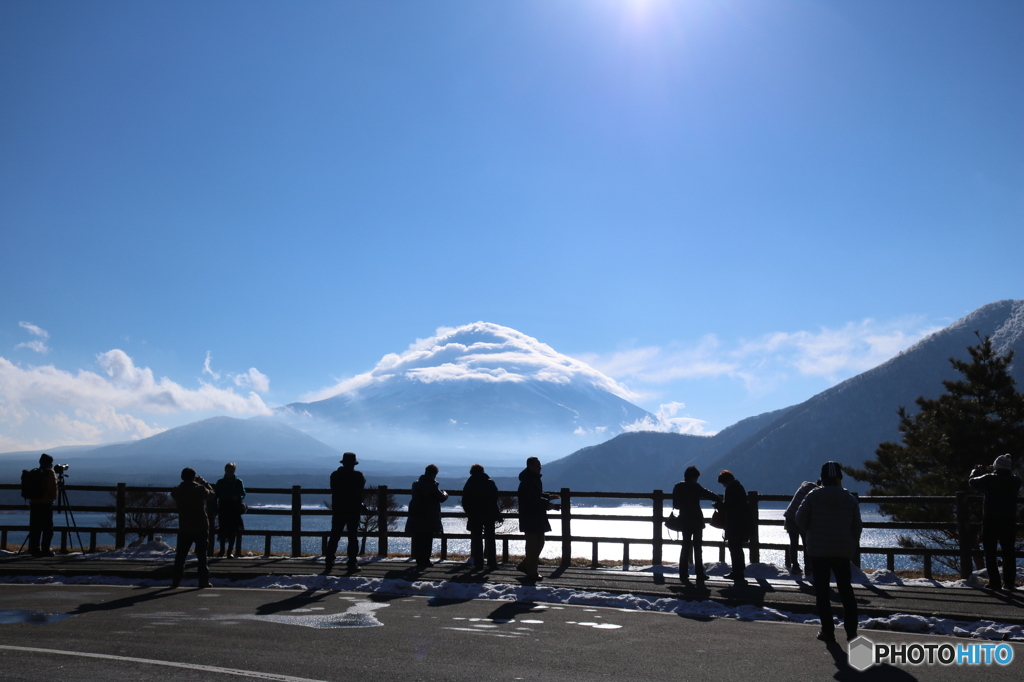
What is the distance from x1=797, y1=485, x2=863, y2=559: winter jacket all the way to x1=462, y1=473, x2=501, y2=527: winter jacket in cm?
695

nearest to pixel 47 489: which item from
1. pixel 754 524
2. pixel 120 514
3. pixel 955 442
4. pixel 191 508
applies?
pixel 120 514

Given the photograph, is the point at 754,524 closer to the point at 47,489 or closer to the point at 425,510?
the point at 425,510

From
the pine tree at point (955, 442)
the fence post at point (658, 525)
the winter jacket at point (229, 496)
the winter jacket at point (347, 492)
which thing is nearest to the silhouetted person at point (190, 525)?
the winter jacket at point (347, 492)

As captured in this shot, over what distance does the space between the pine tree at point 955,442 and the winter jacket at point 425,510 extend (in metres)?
23.6

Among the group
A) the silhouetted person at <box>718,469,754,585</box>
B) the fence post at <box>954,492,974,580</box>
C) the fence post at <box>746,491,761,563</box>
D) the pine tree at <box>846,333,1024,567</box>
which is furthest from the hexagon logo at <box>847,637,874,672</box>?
the pine tree at <box>846,333,1024,567</box>

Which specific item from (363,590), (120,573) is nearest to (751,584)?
(363,590)

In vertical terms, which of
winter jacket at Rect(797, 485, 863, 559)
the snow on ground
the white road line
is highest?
winter jacket at Rect(797, 485, 863, 559)

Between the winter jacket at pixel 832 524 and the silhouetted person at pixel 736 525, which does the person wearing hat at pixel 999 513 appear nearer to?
the silhouetted person at pixel 736 525

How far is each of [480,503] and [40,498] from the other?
9.60m

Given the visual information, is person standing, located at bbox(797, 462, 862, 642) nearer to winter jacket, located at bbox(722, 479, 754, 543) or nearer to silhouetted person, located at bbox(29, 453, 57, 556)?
winter jacket, located at bbox(722, 479, 754, 543)

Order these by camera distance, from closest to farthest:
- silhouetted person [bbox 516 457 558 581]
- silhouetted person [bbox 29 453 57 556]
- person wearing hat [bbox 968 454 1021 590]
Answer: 1. person wearing hat [bbox 968 454 1021 590]
2. silhouetted person [bbox 516 457 558 581]
3. silhouetted person [bbox 29 453 57 556]

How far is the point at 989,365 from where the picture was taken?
3388 cm

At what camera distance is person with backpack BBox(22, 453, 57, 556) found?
16438 millimetres

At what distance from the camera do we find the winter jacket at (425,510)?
14406 millimetres
